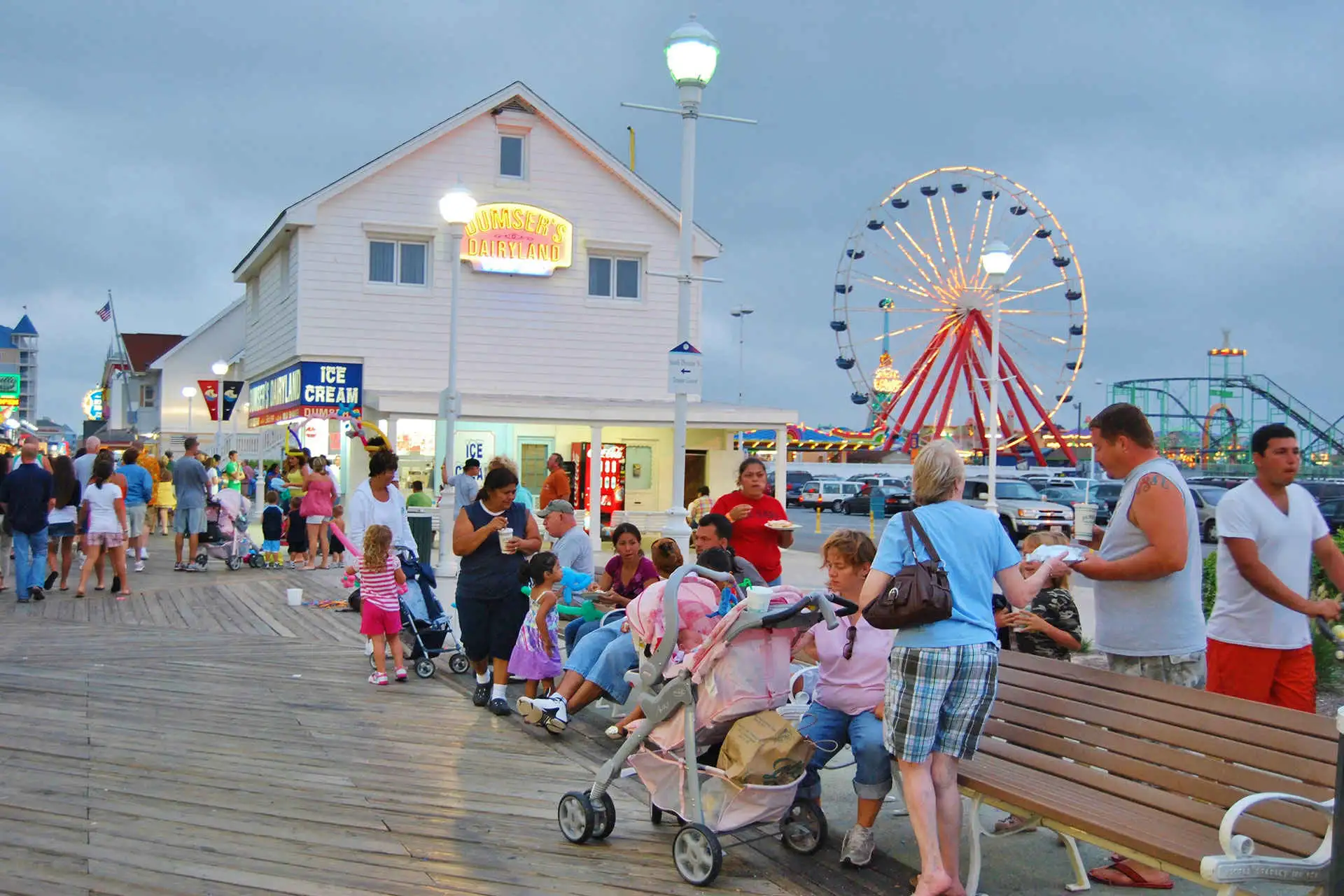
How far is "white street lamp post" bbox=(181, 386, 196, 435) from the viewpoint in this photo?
42125 millimetres

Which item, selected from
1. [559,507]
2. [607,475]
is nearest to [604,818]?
[559,507]

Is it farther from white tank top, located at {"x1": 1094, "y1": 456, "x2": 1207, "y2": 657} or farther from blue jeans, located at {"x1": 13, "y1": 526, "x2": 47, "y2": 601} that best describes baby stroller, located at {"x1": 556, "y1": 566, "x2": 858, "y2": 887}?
blue jeans, located at {"x1": 13, "y1": 526, "x2": 47, "y2": 601}

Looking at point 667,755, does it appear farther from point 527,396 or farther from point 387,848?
point 527,396

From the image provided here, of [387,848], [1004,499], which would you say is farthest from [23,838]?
[1004,499]

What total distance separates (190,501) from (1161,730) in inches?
630

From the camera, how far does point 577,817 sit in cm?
549

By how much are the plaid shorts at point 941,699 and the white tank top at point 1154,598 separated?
0.81m

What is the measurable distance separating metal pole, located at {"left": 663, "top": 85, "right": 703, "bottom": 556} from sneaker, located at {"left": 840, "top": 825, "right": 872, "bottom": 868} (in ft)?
22.3

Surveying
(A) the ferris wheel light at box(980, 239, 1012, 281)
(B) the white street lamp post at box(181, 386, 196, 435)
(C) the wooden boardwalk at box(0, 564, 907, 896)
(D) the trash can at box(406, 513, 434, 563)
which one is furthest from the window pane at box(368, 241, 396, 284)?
(B) the white street lamp post at box(181, 386, 196, 435)

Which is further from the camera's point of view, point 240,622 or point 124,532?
point 124,532

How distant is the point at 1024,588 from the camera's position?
14.9ft

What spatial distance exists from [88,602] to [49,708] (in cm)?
657

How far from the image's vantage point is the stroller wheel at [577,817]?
17.8 ft

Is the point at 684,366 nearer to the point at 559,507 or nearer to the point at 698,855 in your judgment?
the point at 559,507
